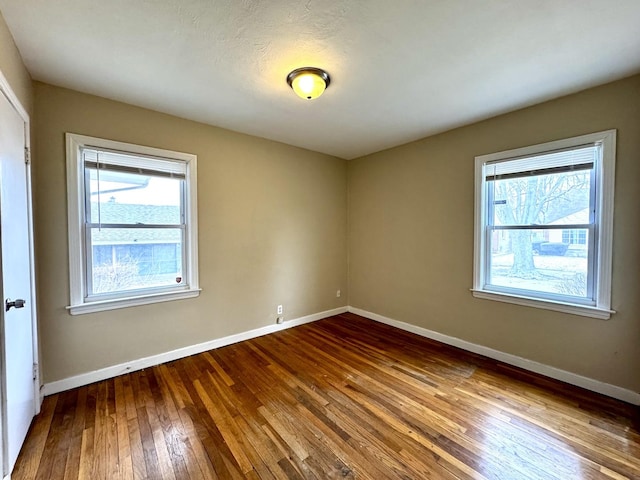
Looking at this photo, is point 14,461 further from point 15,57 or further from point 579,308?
point 579,308

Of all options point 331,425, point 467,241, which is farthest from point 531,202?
point 331,425

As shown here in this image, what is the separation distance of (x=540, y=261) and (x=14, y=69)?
442 centimetres

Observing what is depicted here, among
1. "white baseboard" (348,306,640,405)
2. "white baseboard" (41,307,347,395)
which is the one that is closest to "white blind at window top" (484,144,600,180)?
"white baseboard" (348,306,640,405)

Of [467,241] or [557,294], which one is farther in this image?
[467,241]

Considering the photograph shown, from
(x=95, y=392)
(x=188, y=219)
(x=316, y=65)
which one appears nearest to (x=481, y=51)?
(x=316, y=65)

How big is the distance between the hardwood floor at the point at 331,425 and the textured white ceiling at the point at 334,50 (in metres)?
2.57

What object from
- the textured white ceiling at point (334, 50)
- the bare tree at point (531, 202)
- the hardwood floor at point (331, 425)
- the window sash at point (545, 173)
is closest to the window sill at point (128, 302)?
the hardwood floor at point (331, 425)

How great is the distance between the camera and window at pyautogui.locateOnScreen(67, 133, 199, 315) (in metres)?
2.34

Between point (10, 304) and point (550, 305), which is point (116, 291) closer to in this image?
point (10, 304)

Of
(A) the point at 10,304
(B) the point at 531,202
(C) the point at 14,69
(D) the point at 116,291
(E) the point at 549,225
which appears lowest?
(D) the point at 116,291

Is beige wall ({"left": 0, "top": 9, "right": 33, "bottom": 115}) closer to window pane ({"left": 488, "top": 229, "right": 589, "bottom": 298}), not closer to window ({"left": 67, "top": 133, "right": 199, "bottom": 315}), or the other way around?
window ({"left": 67, "top": 133, "right": 199, "bottom": 315})

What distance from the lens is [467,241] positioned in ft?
10.1

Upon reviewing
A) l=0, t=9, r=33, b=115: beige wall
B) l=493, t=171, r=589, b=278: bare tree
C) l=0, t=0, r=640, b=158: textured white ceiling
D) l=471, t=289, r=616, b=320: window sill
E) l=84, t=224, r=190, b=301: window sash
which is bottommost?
l=471, t=289, r=616, b=320: window sill

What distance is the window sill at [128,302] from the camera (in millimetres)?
2342
